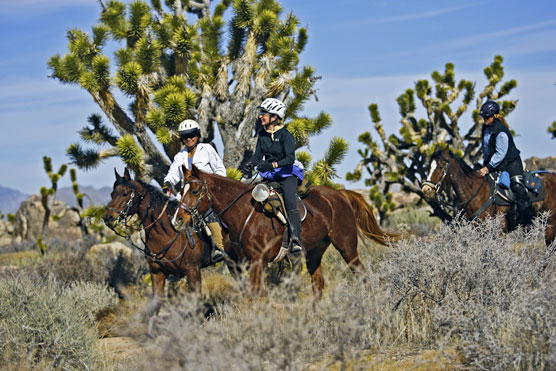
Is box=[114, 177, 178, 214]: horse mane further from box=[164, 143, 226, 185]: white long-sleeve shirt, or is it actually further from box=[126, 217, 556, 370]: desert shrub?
box=[126, 217, 556, 370]: desert shrub

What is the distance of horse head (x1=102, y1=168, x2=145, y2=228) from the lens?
7656mm

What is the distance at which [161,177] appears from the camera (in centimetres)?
1189

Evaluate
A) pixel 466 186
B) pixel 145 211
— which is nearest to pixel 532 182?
pixel 466 186

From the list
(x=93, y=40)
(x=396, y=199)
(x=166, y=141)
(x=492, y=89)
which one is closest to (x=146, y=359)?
(x=166, y=141)

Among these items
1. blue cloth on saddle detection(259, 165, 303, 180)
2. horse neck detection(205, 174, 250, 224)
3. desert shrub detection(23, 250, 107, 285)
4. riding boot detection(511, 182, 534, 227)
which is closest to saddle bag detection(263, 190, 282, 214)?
horse neck detection(205, 174, 250, 224)

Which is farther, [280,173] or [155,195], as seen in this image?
[155,195]

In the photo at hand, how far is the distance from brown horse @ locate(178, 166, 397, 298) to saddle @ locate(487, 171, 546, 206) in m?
1.88

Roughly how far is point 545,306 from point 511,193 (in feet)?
15.4

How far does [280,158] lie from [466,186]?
11.1 feet

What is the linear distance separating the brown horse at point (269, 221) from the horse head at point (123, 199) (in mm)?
1179

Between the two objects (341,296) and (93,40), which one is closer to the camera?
(341,296)

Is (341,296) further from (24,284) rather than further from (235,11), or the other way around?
(235,11)

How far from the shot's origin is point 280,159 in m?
7.75

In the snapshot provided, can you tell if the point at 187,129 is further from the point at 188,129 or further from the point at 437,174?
the point at 437,174
